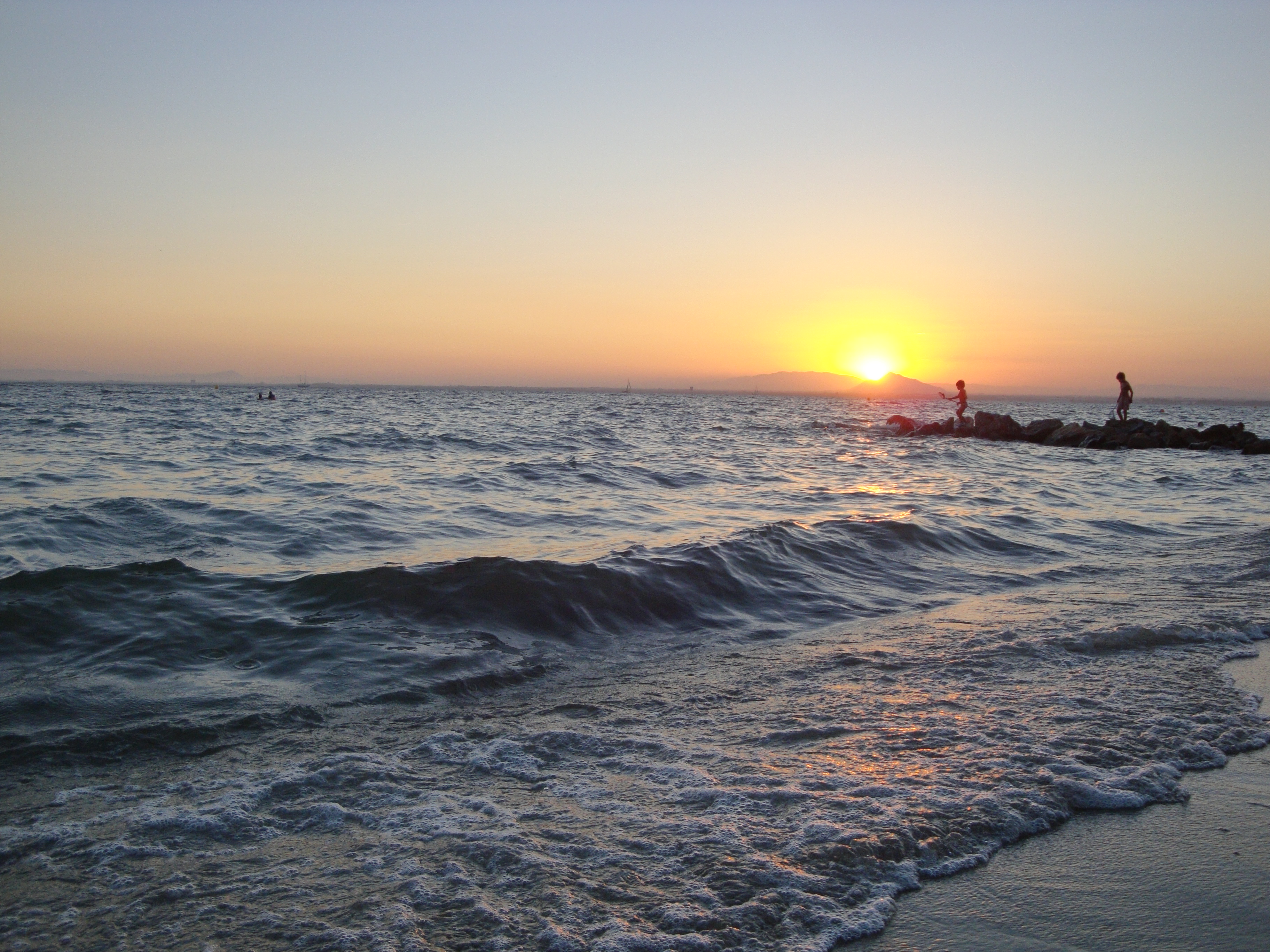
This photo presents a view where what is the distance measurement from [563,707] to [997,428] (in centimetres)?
3239

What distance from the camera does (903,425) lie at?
125 ft

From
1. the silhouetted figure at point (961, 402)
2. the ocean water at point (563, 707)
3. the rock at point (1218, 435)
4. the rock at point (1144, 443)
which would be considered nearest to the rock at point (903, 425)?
the silhouetted figure at point (961, 402)

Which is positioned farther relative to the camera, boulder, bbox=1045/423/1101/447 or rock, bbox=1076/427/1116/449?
boulder, bbox=1045/423/1101/447

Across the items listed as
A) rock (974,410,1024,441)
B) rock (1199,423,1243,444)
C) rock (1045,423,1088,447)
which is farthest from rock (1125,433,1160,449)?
rock (974,410,1024,441)

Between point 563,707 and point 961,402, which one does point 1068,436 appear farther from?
point 563,707

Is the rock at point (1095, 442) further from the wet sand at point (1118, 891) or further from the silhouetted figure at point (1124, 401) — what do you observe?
the wet sand at point (1118, 891)

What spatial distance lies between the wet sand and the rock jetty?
28.2 metres

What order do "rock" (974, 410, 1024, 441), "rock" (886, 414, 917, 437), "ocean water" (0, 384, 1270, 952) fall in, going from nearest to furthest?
"ocean water" (0, 384, 1270, 952), "rock" (974, 410, 1024, 441), "rock" (886, 414, 917, 437)

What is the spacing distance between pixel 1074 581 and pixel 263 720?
7.95m

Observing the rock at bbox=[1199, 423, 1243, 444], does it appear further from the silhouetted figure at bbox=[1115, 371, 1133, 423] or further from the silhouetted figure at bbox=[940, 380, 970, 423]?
the silhouetted figure at bbox=[940, 380, 970, 423]

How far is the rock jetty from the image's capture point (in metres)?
27.8

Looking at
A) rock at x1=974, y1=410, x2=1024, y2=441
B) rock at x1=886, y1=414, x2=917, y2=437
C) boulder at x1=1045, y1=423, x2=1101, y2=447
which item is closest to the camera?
boulder at x1=1045, y1=423, x2=1101, y2=447

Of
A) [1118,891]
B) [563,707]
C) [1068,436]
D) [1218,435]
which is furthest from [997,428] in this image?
[1118,891]

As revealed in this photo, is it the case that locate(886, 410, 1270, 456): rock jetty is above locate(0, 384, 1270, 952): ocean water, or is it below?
above
